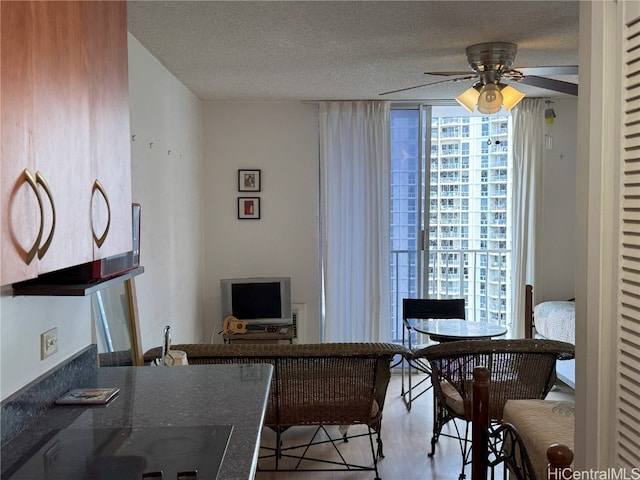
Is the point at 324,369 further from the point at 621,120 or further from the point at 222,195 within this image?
the point at 222,195

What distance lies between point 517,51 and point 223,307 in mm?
3066

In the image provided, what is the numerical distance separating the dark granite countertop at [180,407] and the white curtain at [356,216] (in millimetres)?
3315

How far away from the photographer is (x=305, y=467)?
11.2ft

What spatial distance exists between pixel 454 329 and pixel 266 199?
7.22 feet

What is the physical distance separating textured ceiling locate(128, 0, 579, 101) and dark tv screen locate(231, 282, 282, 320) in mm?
1708

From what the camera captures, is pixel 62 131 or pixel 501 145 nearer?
pixel 62 131

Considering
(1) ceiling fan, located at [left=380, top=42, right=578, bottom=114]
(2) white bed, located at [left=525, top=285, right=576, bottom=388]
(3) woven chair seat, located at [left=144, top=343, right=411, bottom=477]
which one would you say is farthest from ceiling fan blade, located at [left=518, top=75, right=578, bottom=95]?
(2) white bed, located at [left=525, top=285, right=576, bottom=388]

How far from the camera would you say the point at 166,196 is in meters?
4.02

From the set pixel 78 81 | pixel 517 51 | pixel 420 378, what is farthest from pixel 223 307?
pixel 78 81

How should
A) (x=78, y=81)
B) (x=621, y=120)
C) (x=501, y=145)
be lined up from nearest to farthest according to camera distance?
(x=621, y=120) < (x=78, y=81) < (x=501, y=145)

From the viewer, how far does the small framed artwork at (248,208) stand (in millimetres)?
5484

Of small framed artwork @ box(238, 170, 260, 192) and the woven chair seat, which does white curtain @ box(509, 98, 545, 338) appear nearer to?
small framed artwork @ box(238, 170, 260, 192)

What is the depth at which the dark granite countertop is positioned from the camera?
1460 millimetres

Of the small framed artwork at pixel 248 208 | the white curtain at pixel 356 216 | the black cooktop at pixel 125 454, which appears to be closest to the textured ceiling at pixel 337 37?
the white curtain at pixel 356 216
